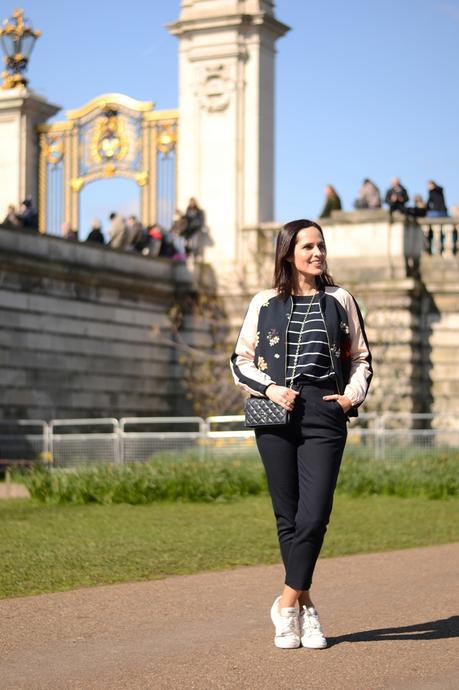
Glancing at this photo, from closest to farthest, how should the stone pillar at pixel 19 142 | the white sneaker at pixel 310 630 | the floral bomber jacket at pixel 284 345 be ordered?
the white sneaker at pixel 310 630, the floral bomber jacket at pixel 284 345, the stone pillar at pixel 19 142

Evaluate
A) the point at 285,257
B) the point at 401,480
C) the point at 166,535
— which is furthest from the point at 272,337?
the point at 401,480

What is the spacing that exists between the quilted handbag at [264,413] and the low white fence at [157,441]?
1454 cm

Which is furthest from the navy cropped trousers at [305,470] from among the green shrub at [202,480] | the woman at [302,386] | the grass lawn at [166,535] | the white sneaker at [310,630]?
the green shrub at [202,480]

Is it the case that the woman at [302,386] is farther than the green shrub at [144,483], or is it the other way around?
the green shrub at [144,483]

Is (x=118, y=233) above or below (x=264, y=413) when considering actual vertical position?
above

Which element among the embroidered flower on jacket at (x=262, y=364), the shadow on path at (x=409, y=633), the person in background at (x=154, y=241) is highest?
the person in background at (x=154, y=241)

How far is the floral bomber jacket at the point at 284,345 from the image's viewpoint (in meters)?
7.91

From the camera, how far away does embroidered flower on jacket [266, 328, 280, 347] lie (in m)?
7.96

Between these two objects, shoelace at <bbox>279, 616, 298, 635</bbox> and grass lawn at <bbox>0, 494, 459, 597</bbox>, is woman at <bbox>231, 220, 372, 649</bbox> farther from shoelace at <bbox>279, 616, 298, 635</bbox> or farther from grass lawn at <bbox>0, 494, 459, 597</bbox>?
grass lawn at <bbox>0, 494, 459, 597</bbox>

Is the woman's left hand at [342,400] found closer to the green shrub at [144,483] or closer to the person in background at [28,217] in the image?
the green shrub at [144,483]

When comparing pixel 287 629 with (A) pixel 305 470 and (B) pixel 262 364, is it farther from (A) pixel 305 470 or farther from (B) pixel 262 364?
(B) pixel 262 364

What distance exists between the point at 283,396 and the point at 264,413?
15cm

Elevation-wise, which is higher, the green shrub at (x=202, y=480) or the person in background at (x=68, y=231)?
the person in background at (x=68, y=231)

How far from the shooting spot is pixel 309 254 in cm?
805
